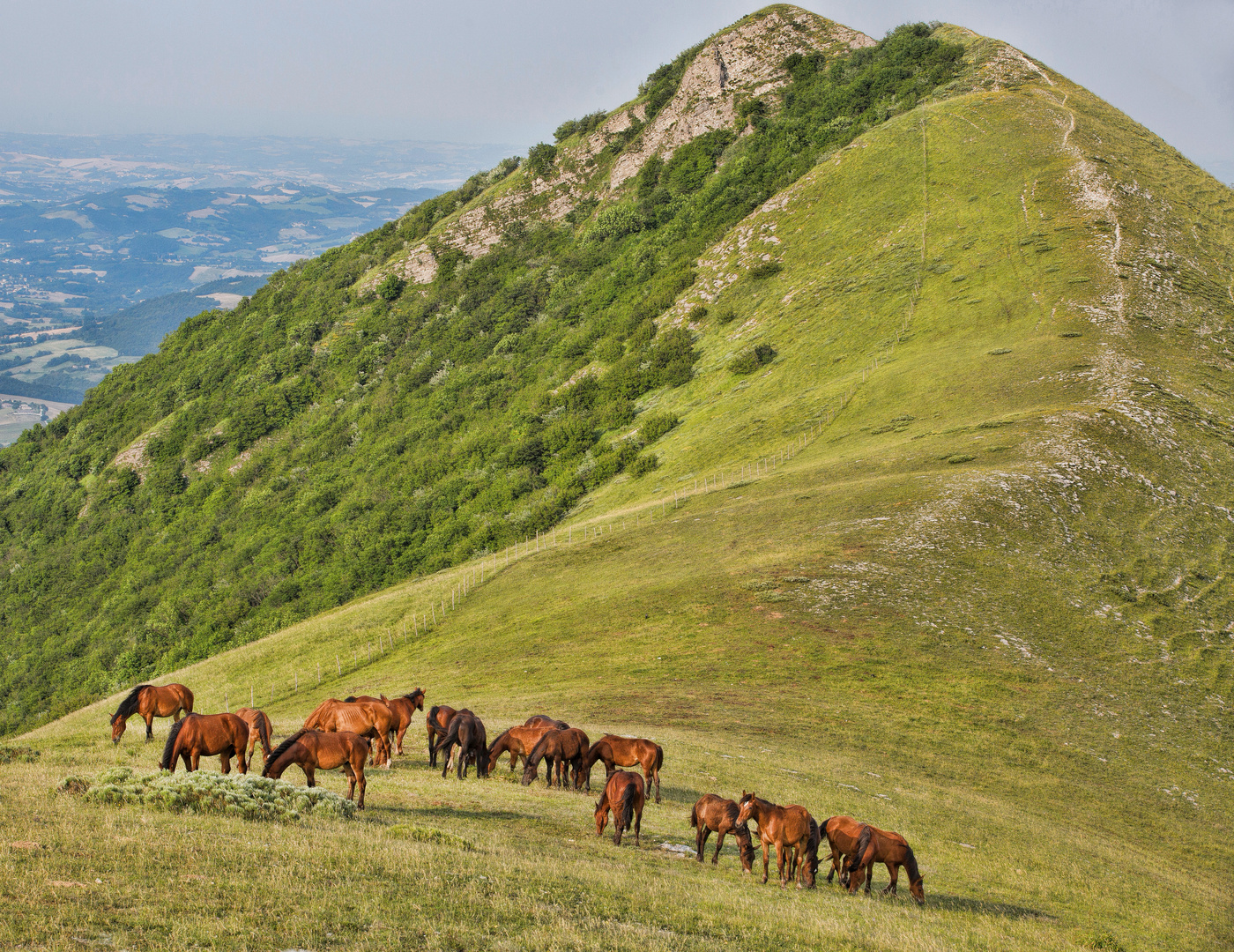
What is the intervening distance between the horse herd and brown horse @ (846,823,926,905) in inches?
0.7

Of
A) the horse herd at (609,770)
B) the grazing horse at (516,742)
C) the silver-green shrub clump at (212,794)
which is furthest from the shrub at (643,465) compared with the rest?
the silver-green shrub clump at (212,794)

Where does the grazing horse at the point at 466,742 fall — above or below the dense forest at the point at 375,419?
below

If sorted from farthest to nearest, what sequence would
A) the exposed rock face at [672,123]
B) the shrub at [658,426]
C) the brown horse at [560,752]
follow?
the exposed rock face at [672,123], the shrub at [658,426], the brown horse at [560,752]

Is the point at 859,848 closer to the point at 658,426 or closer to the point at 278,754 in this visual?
the point at 278,754

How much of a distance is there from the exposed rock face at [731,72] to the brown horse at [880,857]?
5630 inches

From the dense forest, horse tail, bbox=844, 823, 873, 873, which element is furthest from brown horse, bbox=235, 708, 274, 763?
the dense forest

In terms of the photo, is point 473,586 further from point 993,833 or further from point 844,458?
point 993,833

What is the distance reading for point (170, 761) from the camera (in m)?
16.5

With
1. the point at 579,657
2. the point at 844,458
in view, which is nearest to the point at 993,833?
the point at 579,657

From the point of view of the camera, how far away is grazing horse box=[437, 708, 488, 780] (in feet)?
68.4

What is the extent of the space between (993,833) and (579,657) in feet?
69.4

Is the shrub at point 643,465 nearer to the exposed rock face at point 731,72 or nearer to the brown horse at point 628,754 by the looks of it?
the brown horse at point 628,754

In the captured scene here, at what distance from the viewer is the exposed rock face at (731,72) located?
471ft

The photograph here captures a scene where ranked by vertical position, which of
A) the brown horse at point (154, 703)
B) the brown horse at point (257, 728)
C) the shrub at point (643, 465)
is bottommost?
the brown horse at point (154, 703)
